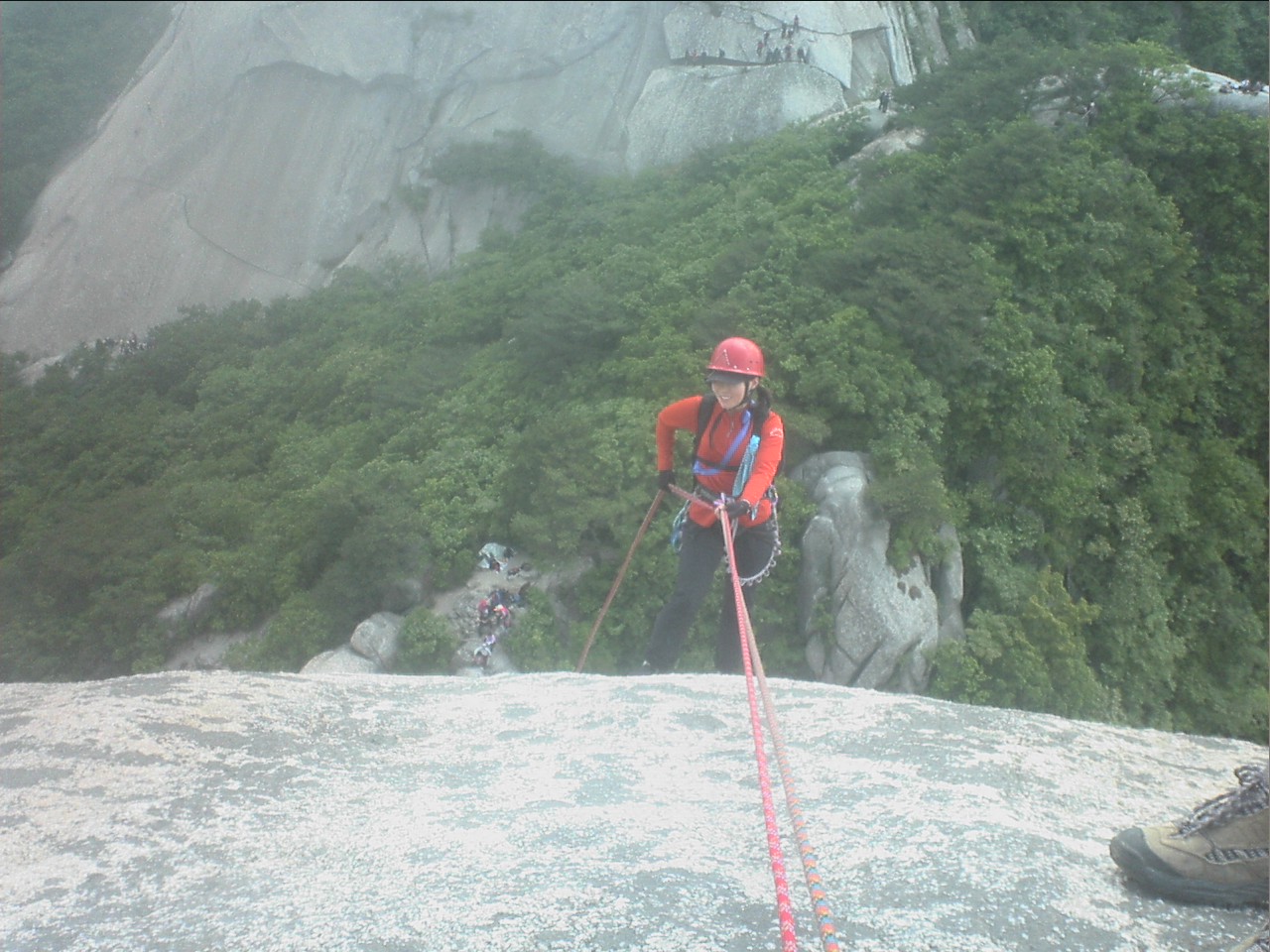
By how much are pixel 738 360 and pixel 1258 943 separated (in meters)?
2.84

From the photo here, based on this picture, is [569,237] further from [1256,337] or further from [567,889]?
[567,889]

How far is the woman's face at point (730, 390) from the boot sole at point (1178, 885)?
2.47 metres

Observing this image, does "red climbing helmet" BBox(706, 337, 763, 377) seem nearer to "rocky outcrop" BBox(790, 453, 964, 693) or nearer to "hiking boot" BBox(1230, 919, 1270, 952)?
"hiking boot" BBox(1230, 919, 1270, 952)

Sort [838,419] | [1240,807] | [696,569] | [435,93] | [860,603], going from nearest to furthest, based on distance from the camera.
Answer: [1240,807] → [696,569] → [860,603] → [838,419] → [435,93]

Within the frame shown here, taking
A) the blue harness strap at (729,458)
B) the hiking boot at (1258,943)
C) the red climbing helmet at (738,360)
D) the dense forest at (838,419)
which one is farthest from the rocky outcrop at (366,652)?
the hiking boot at (1258,943)

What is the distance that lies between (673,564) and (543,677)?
486 centimetres

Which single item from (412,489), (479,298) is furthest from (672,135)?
(412,489)

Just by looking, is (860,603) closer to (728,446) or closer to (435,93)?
(728,446)

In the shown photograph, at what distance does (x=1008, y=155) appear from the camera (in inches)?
467

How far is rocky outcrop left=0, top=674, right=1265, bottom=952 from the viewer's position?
185 centimetres

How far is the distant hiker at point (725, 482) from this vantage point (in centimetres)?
405

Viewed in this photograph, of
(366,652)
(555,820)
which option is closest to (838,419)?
(366,652)

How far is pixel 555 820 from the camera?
7.77 ft

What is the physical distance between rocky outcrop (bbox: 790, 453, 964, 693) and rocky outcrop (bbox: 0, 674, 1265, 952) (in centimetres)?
518
